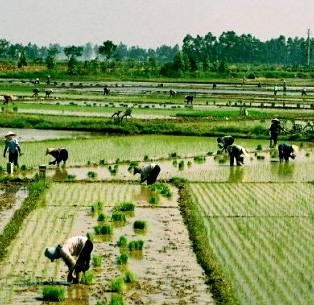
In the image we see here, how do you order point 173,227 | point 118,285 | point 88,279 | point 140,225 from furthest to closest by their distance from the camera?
point 173,227
point 140,225
point 88,279
point 118,285

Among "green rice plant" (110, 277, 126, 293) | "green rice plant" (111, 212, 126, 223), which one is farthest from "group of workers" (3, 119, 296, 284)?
"green rice plant" (111, 212, 126, 223)

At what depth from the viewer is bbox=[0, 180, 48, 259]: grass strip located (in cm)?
1033

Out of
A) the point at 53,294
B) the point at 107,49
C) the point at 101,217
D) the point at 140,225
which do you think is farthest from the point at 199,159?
the point at 107,49

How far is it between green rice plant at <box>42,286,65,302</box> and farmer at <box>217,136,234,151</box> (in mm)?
12112

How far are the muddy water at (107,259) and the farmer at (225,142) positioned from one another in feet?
19.5

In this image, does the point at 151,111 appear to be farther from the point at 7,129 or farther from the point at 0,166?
the point at 0,166

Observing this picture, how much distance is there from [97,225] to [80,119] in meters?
15.4

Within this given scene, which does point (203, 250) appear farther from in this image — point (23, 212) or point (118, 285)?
point (23, 212)

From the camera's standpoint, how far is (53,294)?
788 cm

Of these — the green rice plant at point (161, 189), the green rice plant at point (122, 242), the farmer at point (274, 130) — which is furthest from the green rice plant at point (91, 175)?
the farmer at point (274, 130)

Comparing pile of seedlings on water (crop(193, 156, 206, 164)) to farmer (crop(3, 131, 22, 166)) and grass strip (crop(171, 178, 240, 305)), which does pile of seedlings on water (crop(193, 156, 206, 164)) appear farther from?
farmer (crop(3, 131, 22, 166))

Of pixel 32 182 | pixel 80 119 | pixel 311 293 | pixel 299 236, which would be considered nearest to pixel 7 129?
pixel 80 119

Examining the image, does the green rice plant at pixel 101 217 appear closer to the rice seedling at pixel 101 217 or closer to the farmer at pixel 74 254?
the rice seedling at pixel 101 217

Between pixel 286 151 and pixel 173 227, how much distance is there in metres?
7.58
